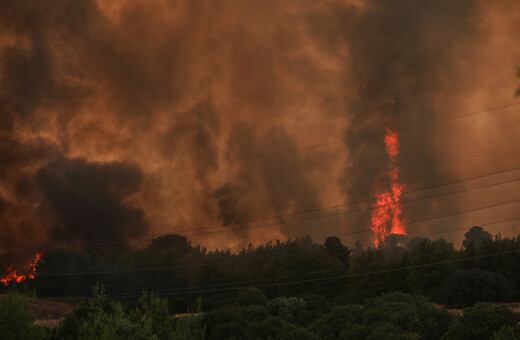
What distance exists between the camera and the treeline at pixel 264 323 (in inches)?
961

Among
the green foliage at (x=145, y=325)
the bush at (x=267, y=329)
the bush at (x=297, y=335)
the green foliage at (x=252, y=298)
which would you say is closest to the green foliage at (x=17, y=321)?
the green foliage at (x=145, y=325)

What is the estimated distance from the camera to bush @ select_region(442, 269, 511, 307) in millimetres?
55312

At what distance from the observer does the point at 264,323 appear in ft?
147

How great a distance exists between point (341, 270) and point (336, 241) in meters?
18.6

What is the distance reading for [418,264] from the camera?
7512 centimetres

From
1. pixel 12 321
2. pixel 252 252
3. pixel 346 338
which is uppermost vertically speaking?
pixel 252 252

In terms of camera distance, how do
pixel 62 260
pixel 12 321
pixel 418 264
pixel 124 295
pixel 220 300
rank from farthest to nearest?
pixel 62 260
pixel 124 295
pixel 220 300
pixel 418 264
pixel 12 321

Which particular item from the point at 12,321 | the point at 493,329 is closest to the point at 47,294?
the point at 12,321

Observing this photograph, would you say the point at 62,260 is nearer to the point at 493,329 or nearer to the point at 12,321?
the point at 12,321

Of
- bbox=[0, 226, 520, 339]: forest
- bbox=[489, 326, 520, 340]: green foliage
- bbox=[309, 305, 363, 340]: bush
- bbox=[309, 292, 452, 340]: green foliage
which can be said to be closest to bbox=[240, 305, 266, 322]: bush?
bbox=[0, 226, 520, 339]: forest

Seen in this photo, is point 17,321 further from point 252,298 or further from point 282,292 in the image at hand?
point 282,292

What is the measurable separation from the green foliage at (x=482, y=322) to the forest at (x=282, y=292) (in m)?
0.07

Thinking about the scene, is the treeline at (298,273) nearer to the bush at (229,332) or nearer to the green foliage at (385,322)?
the green foliage at (385,322)

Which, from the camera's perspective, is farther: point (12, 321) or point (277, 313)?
point (277, 313)
